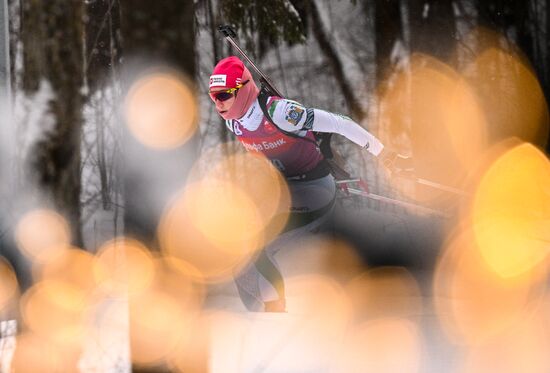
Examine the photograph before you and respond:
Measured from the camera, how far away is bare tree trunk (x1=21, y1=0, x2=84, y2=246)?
337 centimetres

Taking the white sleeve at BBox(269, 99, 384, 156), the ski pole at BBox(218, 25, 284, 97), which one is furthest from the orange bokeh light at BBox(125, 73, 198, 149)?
the white sleeve at BBox(269, 99, 384, 156)

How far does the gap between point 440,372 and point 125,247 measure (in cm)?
166

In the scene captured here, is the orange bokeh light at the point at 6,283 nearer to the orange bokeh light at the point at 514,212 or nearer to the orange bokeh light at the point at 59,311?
the orange bokeh light at the point at 59,311

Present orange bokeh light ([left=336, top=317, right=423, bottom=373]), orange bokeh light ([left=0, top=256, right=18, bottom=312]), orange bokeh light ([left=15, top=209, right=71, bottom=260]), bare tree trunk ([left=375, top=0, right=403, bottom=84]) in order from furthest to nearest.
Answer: bare tree trunk ([left=375, top=0, right=403, bottom=84]), orange bokeh light ([left=0, top=256, right=18, bottom=312]), orange bokeh light ([left=15, top=209, right=71, bottom=260]), orange bokeh light ([left=336, top=317, right=423, bottom=373])

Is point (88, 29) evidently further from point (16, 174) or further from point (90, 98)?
point (16, 174)

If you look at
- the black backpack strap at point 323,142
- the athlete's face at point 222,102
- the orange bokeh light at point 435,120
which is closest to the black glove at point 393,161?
the black backpack strap at point 323,142

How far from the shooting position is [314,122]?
10.4ft

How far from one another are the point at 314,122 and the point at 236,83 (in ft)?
1.43

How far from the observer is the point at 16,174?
3.54 metres

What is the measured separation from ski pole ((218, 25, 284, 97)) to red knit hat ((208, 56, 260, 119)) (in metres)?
0.14

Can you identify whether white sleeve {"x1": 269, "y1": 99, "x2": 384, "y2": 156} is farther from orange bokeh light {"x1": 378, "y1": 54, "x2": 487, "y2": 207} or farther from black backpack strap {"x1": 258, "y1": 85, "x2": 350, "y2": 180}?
orange bokeh light {"x1": 378, "y1": 54, "x2": 487, "y2": 207}

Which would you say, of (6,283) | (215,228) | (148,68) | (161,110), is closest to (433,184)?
(215,228)

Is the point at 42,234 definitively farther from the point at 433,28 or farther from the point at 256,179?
the point at 433,28

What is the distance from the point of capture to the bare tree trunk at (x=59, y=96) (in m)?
3.37
